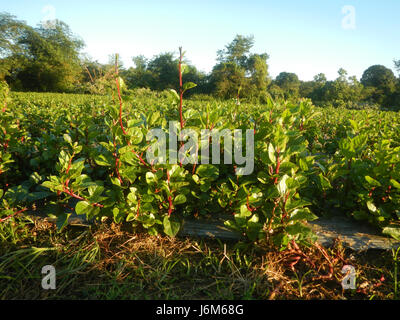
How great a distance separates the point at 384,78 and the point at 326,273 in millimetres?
68194

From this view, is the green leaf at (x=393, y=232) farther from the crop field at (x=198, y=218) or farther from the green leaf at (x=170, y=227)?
the green leaf at (x=170, y=227)

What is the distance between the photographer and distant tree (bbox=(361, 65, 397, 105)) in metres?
38.2

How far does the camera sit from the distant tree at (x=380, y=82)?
125 ft

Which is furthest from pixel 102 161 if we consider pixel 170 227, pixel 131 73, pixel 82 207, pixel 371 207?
pixel 131 73

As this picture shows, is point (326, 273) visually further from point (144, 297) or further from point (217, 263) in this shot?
point (144, 297)

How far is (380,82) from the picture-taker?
2016 inches

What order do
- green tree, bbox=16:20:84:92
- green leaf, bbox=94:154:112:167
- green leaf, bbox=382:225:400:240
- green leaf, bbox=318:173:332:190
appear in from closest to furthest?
green leaf, bbox=94:154:112:167 → green leaf, bbox=382:225:400:240 → green leaf, bbox=318:173:332:190 → green tree, bbox=16:20:84:92

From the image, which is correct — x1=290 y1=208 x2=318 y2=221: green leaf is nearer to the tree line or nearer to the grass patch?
the grass patch

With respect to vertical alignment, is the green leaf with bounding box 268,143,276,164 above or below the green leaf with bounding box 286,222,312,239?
above

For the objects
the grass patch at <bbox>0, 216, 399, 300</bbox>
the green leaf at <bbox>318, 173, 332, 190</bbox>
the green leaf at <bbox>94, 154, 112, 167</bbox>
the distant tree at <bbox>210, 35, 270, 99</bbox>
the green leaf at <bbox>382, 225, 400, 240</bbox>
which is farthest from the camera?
the distant tree at <bbox>210, 35, 270, 99</bbox>

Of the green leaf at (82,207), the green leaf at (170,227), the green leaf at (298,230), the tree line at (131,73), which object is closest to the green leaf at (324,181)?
the green leaf at (298,230)

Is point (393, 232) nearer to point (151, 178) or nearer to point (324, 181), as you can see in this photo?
point (324, 181)

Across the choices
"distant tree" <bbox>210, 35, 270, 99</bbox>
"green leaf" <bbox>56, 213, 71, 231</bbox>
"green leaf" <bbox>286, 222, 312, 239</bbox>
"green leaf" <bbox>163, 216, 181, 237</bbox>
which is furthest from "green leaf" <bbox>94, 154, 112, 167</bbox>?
"distant tree" <bbox>210, 35, 270, 99</bbox>
